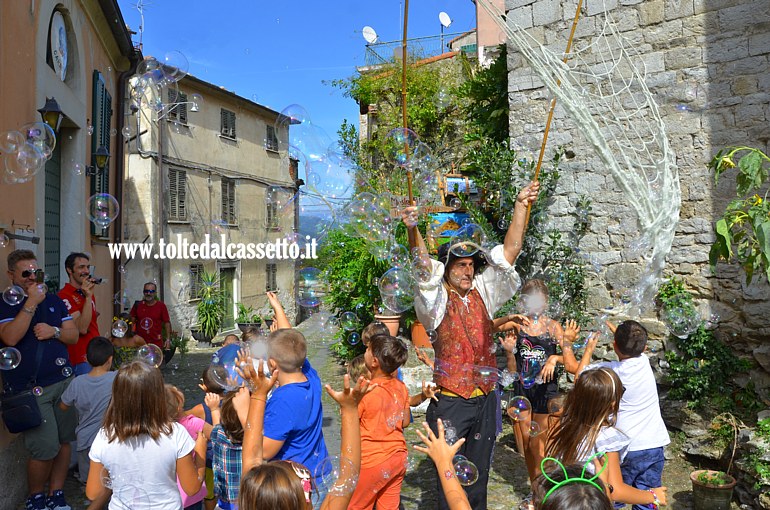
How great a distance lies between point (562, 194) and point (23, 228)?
17.1ft

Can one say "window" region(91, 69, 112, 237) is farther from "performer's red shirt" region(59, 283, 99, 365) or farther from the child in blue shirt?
the child in blue shirt

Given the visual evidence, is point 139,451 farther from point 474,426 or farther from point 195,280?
point 195,280

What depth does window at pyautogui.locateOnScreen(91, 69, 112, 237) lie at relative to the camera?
8.09 meters

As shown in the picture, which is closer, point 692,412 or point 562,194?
point 692,412

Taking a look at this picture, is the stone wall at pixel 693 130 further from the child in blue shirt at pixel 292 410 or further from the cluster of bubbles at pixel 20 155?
the cluster of bubbles at pixel 20 155

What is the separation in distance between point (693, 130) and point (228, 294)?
15531 millimetres

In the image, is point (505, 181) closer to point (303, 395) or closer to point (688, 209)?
point (688, 209)

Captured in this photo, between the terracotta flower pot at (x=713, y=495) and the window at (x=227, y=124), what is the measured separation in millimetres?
16932

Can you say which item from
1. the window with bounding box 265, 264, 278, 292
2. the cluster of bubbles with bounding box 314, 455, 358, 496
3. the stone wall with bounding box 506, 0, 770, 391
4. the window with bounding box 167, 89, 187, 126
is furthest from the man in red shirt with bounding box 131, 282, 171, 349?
the window with bounding box 265, 264, 278, 292

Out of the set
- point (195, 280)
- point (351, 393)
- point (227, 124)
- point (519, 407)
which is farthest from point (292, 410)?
point (227, 124)

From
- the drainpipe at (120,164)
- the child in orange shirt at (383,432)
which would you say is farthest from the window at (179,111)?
the child in orange shirt at (383,432)

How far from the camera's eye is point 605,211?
6.47m

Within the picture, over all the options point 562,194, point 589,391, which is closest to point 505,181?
point 562,194

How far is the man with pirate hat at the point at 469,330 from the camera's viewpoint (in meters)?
3.26
